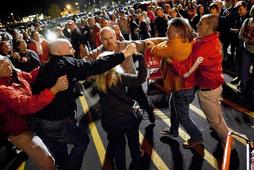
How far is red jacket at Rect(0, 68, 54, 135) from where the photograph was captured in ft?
11.0

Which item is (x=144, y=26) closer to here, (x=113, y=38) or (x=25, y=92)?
(x=113, y=38)

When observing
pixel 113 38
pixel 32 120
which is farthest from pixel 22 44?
pixel 32 120

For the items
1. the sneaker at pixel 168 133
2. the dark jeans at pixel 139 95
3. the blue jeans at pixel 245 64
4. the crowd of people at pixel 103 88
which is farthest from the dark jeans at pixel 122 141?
the blue jeans at pixel 245 64

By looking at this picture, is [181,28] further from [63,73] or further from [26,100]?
[26,100]

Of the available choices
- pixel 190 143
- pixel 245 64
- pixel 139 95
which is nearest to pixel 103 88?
pixel 190 143

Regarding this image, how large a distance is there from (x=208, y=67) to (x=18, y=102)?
261 centimetres

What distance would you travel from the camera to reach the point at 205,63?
4.14 metres

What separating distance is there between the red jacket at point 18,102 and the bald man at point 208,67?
199 centimetres

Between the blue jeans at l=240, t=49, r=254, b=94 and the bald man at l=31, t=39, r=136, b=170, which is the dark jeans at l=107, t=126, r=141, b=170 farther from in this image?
the blue jeans at l=240, t=49, r=254, b=94

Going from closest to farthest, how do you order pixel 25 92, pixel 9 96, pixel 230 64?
1. pixel 9 96
2. pixel 25 92
3. pixel 230 64

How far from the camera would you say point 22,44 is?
22.7ft

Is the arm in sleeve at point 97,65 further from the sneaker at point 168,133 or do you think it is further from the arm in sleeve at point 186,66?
the sneaker at point 168,133

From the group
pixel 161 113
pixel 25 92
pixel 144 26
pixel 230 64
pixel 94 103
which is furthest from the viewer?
pixel 144 26

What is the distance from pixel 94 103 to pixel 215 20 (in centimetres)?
467
